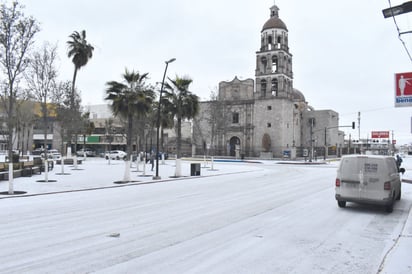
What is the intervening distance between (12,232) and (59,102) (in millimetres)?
26031

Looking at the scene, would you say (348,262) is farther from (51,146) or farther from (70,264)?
(51,146)

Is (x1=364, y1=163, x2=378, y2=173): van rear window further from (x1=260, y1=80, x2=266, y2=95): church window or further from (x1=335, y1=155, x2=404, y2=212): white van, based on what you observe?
(x1=260, y1=80, x2=266, y2=95): church window

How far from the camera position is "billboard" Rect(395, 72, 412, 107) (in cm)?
1373

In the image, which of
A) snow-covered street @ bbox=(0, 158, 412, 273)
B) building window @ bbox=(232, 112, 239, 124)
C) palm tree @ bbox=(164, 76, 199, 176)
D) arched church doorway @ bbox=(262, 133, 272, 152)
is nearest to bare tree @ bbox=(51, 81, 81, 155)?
palm tree @ bbox=(164, 76, 199, 176)

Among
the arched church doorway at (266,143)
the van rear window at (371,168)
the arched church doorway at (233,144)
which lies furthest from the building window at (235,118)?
the van rear window at (371,168)

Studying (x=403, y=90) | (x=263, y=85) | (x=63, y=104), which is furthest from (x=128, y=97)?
(x=263, y=85)

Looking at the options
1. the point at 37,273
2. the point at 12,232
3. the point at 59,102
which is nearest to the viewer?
the point at 37,273

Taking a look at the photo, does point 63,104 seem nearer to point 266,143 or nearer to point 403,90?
point 403,90

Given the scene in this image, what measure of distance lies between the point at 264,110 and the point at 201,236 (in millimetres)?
57375

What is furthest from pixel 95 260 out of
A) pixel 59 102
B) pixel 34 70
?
pixel 59 102

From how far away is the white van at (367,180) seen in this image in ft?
34.6

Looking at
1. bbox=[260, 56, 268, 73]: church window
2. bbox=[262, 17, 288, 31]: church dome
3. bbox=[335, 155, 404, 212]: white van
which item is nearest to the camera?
bbox=[335, 155, 404, 212]: white van

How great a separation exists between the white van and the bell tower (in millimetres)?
51752

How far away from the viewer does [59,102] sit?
31.8 metres
